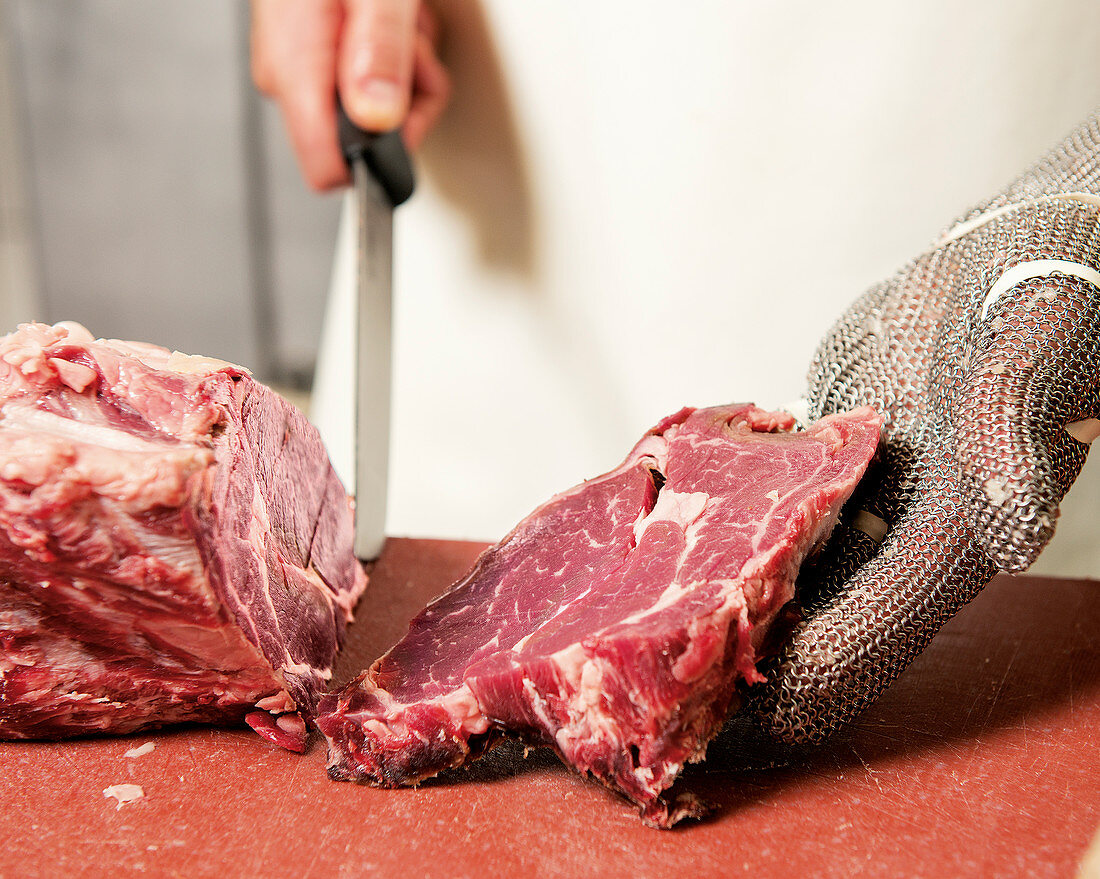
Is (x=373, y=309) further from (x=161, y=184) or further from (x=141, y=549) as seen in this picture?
(x=161, y=184)

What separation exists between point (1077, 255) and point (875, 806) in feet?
4.56

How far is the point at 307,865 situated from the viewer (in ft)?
5.28

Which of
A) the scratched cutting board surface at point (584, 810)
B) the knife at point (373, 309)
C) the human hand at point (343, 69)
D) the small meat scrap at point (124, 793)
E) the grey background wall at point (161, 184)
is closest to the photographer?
the scratched cutting board surface at point (584, 810)

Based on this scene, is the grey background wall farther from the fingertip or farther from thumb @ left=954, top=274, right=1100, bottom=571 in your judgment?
thumb @ left=954, top=274, right=1100, bottom=571

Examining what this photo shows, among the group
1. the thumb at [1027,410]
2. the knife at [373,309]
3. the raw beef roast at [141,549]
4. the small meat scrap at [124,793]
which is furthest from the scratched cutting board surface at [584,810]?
the knife at [373,309]

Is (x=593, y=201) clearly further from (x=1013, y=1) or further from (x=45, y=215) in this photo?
(x=45, y=215)

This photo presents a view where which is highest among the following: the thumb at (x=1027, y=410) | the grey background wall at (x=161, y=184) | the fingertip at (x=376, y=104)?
the fingertip at (x=376, y=104)

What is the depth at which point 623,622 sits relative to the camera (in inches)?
66.2

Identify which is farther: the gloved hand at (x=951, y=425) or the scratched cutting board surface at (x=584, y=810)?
the gloved hand at (x=951, y=425)

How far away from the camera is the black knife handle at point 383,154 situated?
3.12m

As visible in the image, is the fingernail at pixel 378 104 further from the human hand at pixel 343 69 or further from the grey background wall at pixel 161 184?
the grey background wall at pixel 161 184

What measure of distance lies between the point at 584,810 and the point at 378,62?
2612mm

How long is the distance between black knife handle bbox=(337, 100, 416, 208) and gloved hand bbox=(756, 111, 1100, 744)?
1528 millimetres

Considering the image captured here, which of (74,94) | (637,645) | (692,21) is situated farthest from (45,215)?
(637,645)
